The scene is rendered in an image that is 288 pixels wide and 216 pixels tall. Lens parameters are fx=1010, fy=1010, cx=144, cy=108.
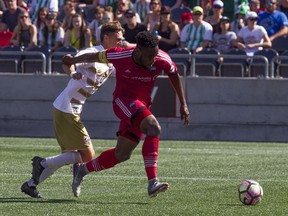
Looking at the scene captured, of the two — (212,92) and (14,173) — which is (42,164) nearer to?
(14,173)

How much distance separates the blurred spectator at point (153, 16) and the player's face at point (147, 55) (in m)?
11.8

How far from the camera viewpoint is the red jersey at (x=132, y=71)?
1040 centimetres

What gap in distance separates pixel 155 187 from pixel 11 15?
14.6m

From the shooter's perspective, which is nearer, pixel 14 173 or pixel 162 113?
pixel 14 173

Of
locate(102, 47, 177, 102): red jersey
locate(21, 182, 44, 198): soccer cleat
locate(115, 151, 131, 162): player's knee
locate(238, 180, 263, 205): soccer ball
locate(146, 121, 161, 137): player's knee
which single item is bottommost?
locate(21, 182, 44, 198): soccer cleat

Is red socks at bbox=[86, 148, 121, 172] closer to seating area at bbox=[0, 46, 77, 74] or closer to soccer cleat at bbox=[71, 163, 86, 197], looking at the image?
soccer cleat at bbox=[71, 163, 86, 197]

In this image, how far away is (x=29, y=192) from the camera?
10727 millimetres

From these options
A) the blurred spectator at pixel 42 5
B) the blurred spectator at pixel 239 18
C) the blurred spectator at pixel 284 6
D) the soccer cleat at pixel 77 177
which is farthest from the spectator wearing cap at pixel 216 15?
the soccer cleat at pixel 77 177

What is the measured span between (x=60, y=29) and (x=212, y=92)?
431cm

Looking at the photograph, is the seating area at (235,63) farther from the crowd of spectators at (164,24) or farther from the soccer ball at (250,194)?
the soccer ball at (250,194)

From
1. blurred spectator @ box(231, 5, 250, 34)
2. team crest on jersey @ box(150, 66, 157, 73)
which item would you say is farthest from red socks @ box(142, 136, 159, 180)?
→ blurred spectator @ box(231, 5, 250, 34)

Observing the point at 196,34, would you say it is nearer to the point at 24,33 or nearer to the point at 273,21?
the point at 273,21

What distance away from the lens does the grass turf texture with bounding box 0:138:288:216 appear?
9.63 m

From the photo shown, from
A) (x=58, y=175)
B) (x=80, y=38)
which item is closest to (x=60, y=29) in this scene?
(x=80, y=38)
